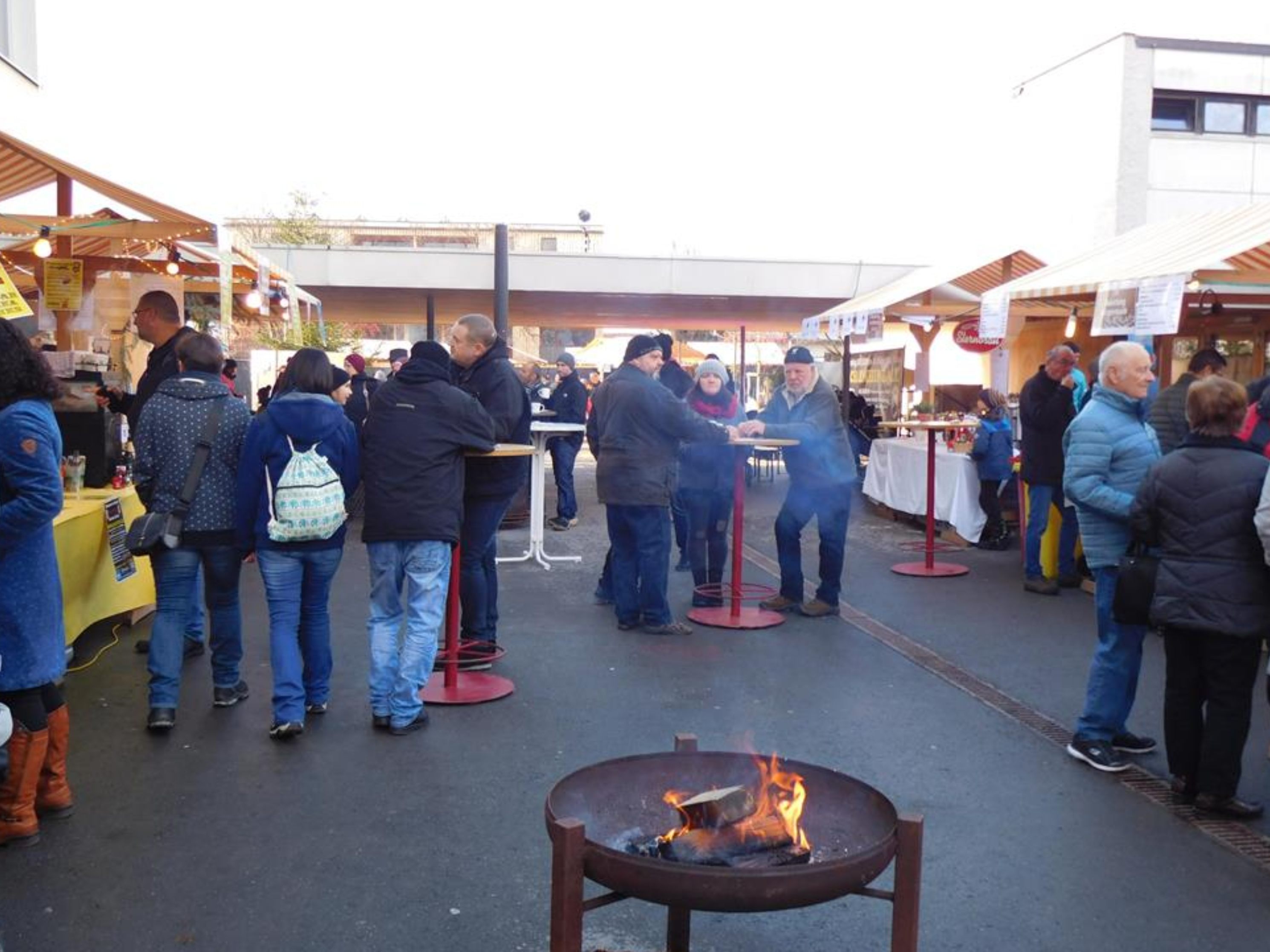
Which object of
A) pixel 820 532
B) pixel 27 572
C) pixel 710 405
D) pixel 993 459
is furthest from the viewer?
pixel 993 459

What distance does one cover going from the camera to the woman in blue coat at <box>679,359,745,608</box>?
27.4 ft

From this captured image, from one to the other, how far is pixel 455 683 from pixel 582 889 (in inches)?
138

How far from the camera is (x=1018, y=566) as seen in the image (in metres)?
10.2

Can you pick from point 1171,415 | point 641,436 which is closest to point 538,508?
point 641,436

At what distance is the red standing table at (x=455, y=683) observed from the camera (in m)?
5.81

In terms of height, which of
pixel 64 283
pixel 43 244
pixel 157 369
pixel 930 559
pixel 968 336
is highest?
pixel 43 244

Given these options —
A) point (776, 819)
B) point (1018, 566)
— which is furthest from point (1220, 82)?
point (776, 819)

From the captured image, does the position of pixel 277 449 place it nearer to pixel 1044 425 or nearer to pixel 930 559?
pixel 1044 425

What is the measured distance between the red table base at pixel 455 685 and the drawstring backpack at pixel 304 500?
850 mm

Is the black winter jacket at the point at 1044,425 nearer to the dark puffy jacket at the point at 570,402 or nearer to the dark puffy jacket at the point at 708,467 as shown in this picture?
the dark puffy jacket at the point at 708,467

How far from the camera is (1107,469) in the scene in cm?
486

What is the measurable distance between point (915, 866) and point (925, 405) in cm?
1379

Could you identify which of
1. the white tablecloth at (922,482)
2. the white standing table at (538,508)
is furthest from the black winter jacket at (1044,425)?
the white standing table at (538,508)

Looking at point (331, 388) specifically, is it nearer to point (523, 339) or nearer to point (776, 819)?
point (776, 819)
